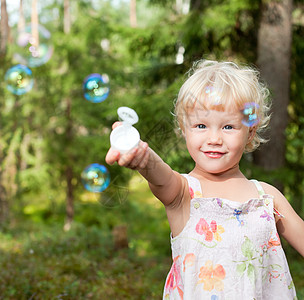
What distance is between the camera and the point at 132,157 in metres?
1.30

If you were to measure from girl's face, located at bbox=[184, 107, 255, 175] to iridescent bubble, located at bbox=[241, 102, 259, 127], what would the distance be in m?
0.02

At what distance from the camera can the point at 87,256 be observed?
706 cm

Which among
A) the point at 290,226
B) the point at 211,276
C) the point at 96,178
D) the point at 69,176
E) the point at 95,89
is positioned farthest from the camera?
the point at 69,176

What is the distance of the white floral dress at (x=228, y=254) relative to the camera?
166cm

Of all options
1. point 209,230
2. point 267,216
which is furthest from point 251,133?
point 209,230

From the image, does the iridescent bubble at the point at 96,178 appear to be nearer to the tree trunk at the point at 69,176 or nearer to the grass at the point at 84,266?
the grass at the point at 84,266

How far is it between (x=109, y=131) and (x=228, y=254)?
6.70 m

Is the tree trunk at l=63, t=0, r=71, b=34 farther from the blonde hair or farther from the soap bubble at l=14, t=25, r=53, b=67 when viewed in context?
the blonde hair

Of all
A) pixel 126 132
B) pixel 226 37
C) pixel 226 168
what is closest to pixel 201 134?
pixel 226 168

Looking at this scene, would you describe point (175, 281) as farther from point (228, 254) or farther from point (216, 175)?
point (216, 175)

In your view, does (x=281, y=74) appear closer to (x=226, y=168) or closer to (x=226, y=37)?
(x=226, y=37)

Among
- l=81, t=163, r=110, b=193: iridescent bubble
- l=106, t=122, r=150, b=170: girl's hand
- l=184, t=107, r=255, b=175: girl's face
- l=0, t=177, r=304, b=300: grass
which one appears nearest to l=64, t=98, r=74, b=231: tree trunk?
l=0, t=177, r=304, b=300: grass

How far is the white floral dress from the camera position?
166 centimetres

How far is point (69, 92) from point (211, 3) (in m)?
5.44
